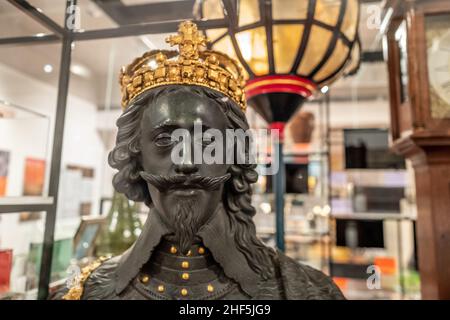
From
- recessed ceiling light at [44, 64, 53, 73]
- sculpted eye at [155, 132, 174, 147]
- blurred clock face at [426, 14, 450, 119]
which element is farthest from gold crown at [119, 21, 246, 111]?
blurred clock face at [426, 14, 450, 119]

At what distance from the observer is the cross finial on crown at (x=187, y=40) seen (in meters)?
0.72

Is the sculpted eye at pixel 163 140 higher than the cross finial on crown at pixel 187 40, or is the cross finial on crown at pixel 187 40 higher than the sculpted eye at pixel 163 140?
the cross finial on crown at pixel 187 40

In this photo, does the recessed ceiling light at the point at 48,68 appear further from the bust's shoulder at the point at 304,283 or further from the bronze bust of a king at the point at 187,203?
the bust's shoulder at the point at 304,283

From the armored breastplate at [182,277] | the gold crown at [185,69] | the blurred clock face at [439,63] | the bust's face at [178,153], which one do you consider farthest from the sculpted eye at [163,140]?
the blurred clock face at [439,63]

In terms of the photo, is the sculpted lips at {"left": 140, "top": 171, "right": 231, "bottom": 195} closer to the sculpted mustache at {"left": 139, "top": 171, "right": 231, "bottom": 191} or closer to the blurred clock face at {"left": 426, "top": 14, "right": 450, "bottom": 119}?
the sculpted mustache at {"left": 139, "top": 171, "right": 231, "bottom": 191}

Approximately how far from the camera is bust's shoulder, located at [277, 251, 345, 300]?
0.71m

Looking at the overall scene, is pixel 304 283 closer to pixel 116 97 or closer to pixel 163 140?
pixel 163 140

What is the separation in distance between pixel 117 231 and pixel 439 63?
3.84ft

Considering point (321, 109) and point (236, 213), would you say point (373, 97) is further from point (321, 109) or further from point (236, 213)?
point (236, 213)

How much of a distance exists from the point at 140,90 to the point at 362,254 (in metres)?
1.23

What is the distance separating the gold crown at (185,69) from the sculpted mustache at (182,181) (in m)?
0.21

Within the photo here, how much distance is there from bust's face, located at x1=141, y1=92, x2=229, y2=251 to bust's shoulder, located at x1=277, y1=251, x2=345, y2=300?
0.23 m

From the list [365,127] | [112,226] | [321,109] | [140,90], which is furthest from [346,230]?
[140,90]

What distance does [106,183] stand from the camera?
886 millimetres
